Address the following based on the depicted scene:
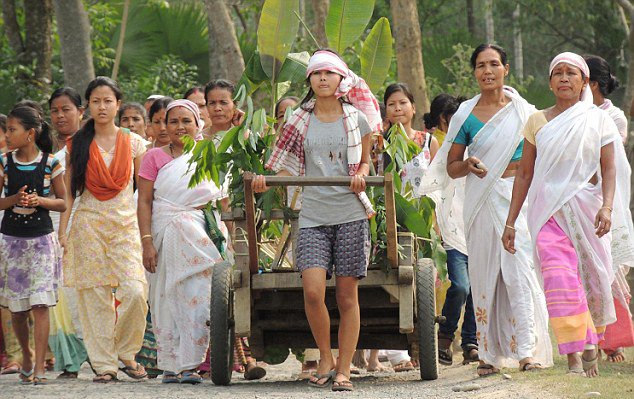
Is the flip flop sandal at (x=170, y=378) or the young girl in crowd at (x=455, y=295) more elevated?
the young girl in crowd at (x=455, y=295)

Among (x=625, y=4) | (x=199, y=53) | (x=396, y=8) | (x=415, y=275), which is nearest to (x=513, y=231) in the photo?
(x=415, y=275)

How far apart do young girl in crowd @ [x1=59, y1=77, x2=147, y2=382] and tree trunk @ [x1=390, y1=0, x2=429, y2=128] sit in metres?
7.15

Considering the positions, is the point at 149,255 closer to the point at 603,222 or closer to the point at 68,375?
the point at 68,375

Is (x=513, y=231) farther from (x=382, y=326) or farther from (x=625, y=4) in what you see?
(x=625, y=4)

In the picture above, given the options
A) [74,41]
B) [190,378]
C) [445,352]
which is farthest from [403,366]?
[74,41]

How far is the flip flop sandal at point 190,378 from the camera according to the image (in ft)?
29.2

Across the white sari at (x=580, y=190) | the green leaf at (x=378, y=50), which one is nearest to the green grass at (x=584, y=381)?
the white sari at (x=580, y=190)

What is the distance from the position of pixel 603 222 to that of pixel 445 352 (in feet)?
9.62

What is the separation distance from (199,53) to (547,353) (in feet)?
46.0

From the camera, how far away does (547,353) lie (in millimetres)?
8508

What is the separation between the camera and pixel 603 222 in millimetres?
7387

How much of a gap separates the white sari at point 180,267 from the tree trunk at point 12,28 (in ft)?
37.0

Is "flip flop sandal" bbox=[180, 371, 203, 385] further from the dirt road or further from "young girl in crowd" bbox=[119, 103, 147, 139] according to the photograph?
"young girl in crowd" bbox=[119, 103, 147, 139]

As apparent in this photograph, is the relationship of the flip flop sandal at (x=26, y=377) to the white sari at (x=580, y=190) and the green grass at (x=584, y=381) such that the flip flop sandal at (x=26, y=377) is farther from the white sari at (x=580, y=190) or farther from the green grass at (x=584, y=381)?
the white sari at (x=580, y=190)
